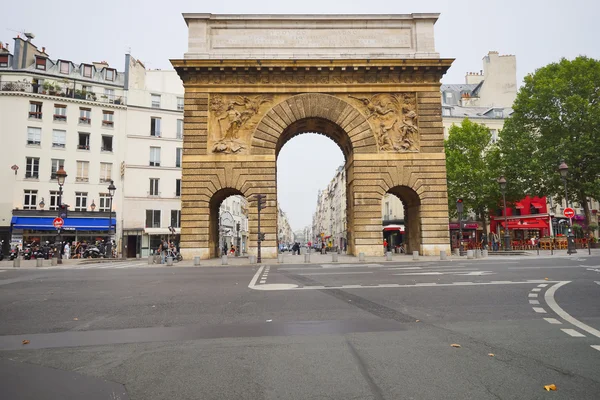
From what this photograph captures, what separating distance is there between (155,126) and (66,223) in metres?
13.9

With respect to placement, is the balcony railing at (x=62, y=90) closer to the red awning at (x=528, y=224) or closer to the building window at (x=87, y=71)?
the building window at (x=87, y=71)

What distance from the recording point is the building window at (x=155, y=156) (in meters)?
48.0

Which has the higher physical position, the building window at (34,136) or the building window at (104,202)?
the building window at (34,136)

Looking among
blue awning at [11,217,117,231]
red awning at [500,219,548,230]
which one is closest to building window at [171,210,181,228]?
blue awning at [11,217,117,231]

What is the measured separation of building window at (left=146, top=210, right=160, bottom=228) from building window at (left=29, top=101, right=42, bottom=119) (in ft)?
47.6

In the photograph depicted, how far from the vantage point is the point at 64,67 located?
155 ft

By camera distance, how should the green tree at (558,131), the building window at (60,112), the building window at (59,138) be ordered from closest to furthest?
the green tree at (558,131) < the building window at (59,138) < the building window at (60,112)

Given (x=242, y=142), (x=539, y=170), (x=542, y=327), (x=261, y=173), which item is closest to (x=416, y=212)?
(x=261, y=173)

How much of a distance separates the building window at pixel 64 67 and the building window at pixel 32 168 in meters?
10.4

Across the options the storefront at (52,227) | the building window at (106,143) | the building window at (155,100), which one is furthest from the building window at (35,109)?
the building window at (155,100)

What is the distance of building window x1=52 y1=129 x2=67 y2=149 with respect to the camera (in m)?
44.8

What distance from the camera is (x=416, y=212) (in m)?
32.8

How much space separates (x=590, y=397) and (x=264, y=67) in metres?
30.1

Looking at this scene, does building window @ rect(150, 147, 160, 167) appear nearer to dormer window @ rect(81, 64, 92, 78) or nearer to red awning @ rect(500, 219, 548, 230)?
dormer window @ rect(81, 64, 92, 78)
